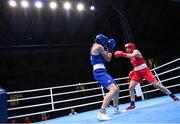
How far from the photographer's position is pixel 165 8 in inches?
516

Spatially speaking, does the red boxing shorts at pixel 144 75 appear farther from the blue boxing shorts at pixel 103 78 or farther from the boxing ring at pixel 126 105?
the blue boxing shorts at pixel 103 78

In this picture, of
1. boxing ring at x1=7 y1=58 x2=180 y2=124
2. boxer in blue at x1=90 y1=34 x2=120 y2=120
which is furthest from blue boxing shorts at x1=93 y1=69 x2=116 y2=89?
boxing ring at x1=7 y1=58 x2=180 y2=124

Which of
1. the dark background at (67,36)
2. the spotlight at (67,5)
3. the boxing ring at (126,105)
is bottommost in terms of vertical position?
the boxing ring at (126,105)

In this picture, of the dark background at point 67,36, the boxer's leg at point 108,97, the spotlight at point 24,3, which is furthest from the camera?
the dark background at point 67,36

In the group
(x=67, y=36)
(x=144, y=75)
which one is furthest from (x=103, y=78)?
(x=67, y=36)

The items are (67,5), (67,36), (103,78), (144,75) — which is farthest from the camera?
(67,36)

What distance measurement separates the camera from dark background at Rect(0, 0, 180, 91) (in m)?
10.4

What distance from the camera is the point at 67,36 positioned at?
38.8 ft

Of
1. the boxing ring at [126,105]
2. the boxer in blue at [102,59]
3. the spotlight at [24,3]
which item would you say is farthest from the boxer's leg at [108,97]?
the spotlight at [24,3]

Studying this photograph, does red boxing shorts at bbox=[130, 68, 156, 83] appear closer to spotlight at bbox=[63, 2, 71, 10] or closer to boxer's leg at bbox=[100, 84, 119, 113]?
boxer's leg at bbox=[100, 84, 119, 113]

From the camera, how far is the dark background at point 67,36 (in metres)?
10.4

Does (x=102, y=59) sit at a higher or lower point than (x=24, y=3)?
lower

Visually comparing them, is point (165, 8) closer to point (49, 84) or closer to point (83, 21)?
point (83, 21)

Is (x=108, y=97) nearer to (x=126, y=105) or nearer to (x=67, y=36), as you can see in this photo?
(x=126, y=105)
